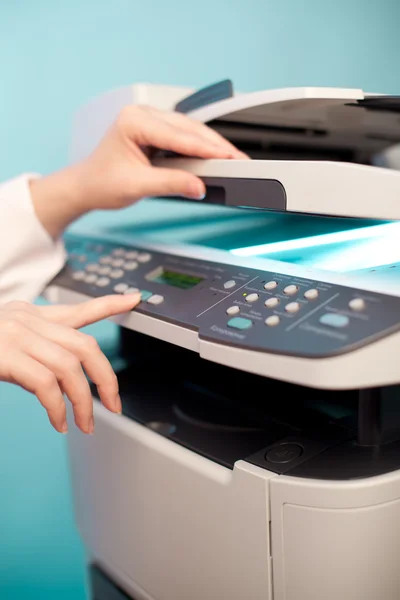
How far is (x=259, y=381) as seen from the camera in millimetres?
654

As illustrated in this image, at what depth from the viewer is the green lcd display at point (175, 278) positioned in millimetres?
564

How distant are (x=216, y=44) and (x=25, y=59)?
37cm

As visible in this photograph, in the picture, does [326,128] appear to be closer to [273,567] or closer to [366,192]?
[366,192]

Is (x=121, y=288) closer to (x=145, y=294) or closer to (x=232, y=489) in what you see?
(x=145, y=294)

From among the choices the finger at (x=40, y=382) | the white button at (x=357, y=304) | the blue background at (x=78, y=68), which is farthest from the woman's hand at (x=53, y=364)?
the blue background at (x=78, y=68)

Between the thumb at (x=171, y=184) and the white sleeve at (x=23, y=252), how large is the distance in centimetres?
15

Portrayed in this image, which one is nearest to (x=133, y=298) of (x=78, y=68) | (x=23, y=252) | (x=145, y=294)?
(x=145, y=294)

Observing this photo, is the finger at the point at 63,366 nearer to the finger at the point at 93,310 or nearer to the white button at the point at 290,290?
the finger at the point at 93,310

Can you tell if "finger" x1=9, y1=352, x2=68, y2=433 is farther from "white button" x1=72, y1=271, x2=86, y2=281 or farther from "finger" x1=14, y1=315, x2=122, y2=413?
"white button" x1=72, y1=271, x2=86, y2=281

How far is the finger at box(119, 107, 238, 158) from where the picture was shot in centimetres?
62

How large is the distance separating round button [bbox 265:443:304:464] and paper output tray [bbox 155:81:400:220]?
0.19 metres

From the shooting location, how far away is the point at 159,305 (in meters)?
0.55

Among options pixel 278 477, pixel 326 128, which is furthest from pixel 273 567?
pixel 326 128

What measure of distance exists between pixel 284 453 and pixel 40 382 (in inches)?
7.7
